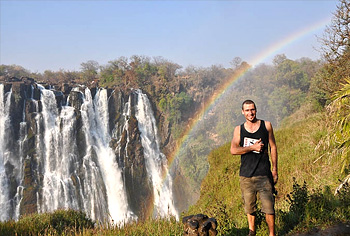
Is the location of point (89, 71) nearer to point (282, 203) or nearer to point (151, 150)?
point (151, 150)

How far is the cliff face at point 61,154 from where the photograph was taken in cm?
3319

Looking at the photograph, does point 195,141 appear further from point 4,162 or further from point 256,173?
point 256,173

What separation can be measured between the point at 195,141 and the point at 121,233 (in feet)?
162

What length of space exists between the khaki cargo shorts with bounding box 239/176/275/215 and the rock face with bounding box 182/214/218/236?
834 mm

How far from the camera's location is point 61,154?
35375 mm

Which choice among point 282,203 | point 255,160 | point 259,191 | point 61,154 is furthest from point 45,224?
point 61,154

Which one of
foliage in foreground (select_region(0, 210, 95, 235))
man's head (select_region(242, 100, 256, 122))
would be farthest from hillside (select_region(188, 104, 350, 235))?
foliage in foreground (select_region(0, 210, 95, 235))

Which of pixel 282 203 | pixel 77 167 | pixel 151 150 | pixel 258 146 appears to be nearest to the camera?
pixel 258 146

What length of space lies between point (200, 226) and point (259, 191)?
1.07 m

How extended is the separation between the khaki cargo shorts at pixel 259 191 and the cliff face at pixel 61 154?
2897cm

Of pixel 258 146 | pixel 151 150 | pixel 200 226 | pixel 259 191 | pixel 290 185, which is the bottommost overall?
pixel 290 185

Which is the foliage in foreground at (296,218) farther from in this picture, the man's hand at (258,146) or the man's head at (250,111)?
the man's head at (250,111)

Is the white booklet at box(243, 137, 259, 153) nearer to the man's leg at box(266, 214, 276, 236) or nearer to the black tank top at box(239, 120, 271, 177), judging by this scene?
the black tank top at box(239, 120, 271, 177)

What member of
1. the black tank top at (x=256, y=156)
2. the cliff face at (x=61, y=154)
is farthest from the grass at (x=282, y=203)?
the cliff face at (x=61, y=154)
